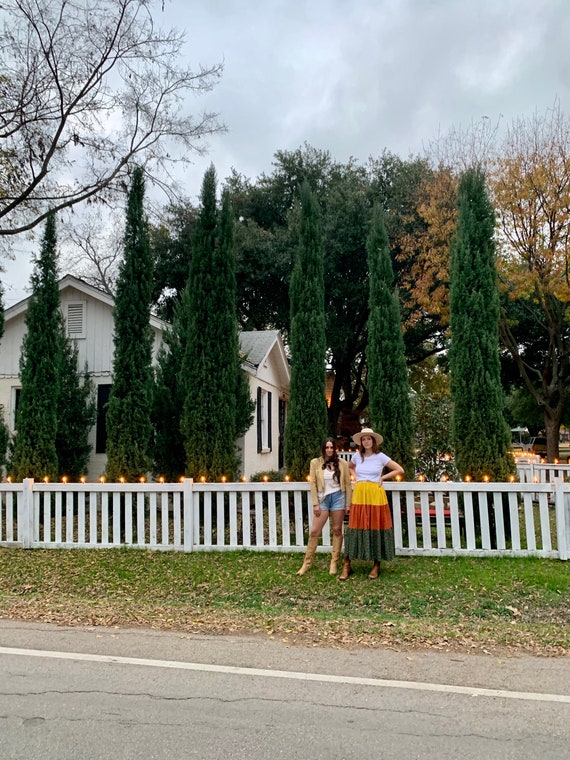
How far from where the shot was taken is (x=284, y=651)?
4.34 meters

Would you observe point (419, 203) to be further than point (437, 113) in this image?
Yes

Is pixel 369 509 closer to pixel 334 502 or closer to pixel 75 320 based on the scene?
pixel 334 502

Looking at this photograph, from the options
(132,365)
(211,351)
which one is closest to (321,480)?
(211,351)

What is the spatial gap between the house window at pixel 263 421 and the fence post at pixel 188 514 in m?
8.29

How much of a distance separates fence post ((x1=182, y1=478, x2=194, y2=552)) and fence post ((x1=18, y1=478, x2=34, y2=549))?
8.00 feet

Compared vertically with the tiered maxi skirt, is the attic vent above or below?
above

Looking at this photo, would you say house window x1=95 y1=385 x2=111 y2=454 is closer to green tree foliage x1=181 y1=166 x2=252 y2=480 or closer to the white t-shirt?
green tree foliage x1=181 y1=166 x2=252 y2=480

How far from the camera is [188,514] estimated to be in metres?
7.75

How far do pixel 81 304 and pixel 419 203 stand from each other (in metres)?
12.1

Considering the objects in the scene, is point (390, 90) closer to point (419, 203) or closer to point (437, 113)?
point (437, 113)

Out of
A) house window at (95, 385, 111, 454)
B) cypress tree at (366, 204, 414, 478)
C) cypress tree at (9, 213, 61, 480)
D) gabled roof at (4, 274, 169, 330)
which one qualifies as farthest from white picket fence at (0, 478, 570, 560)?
gabled roof at (4, 274, 169, 330)

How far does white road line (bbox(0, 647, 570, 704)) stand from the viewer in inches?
139

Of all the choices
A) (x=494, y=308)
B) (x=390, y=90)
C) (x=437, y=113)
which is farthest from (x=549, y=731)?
(x=437, y=113)

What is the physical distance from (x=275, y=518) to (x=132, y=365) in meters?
4.25
